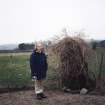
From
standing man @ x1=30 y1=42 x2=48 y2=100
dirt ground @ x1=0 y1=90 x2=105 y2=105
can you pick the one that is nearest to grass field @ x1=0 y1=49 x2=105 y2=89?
dirt ground @ x1=0 y1=90 x2=105 y2=105

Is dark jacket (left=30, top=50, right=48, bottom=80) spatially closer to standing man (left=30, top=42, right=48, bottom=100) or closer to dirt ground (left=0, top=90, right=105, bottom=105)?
standing man (left=30, top=42, right=48, bottom=100)

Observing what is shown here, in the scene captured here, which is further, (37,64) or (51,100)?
(37,64)

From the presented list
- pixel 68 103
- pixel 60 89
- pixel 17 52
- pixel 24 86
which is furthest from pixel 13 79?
pixel 17 52

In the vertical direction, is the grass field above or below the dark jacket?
below

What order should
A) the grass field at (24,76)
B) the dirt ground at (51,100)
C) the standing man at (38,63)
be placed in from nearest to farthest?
the dirt ground at (51,100), the standing man at (38,63), the grass field at (24,76)

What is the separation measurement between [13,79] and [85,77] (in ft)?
11.6

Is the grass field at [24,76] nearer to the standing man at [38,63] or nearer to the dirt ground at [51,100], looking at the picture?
the dirt ground at [51,100]

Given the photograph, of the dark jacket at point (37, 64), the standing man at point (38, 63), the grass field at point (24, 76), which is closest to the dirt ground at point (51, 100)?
the standing man at point (38, 63)

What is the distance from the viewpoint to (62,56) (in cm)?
951

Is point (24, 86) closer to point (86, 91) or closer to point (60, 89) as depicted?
point (60, 89)

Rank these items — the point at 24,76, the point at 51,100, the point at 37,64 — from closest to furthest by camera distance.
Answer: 1. the point at 51,100
2. the point at 37,64
3. the point at 24,76

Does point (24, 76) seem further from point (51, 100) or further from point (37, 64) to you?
point (51, 100)

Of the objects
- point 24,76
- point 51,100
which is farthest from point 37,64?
point 24,76

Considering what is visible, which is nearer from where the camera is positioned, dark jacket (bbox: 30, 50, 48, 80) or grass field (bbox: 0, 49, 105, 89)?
dark jacket (bbox: 30, 50, 48, 80)
